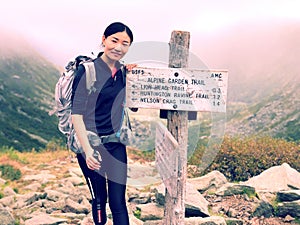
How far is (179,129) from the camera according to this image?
5.10 meters

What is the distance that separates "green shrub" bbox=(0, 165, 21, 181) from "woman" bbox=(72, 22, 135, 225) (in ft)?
25.8

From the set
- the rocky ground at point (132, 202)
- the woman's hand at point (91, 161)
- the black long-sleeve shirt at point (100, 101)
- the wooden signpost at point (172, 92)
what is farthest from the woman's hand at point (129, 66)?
the rocky ground at point (132, 202)

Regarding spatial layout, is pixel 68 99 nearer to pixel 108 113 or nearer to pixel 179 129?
pixel 108 113

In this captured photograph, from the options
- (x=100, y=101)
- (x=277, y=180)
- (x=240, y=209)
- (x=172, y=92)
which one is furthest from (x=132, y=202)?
(x=100, y=101)

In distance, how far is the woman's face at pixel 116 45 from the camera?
4.59 meters

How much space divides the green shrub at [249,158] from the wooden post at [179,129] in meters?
5.40

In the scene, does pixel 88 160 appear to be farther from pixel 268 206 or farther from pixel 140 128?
pixel 268 206

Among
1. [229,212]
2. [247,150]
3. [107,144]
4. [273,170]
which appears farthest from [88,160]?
[247,150]

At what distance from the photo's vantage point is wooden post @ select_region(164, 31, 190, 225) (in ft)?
16.4

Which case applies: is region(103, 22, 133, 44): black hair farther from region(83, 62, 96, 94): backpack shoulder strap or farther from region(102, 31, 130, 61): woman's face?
region(83, 62, 96, 94): backpack shoulder strap

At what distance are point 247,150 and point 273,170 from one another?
1.62m

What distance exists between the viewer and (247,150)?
426 inches

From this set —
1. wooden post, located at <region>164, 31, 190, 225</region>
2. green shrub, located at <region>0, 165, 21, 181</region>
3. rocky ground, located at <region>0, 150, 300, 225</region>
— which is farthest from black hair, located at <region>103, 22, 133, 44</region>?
green shrub, located at <region>0, 165, 21, 181</region>

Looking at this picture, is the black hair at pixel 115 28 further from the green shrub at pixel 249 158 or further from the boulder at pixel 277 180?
the green shrub at pixel 249 158
